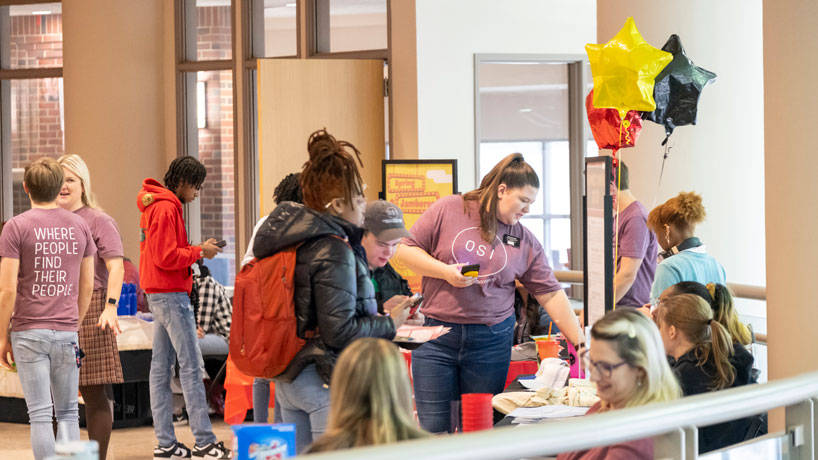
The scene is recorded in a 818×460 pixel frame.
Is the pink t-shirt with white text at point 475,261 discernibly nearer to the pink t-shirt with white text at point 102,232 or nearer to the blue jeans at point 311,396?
the blue jeans at point 311,396

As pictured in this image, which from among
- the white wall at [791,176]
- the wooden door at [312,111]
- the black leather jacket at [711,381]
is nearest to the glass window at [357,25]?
the wooden door at [312,111]

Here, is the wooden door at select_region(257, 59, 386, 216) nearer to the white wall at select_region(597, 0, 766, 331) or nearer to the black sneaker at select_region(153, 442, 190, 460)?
the black sneaker at select_region(153, 442, 190, 460)

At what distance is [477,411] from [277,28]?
5.99 meters

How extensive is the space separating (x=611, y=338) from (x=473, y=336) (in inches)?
56.4

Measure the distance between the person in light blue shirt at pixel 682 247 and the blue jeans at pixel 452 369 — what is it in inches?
29.0

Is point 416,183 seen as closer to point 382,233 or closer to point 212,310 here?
point 212,310

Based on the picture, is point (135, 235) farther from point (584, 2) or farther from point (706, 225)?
point (706, 225)

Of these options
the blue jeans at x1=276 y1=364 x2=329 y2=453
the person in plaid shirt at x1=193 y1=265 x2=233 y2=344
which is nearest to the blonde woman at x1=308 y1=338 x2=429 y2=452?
the blue jeans at x1=276 y1=364 x2=329 y2=453

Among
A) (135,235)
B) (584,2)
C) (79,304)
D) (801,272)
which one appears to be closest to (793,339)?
(801,272)

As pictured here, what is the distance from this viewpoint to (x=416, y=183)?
22.3ft

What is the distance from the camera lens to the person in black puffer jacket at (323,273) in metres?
2.68

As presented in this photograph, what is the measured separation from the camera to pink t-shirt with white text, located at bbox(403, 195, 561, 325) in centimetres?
368

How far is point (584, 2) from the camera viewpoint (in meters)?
7.41

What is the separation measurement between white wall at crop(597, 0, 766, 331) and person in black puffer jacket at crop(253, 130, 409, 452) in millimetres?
2975
